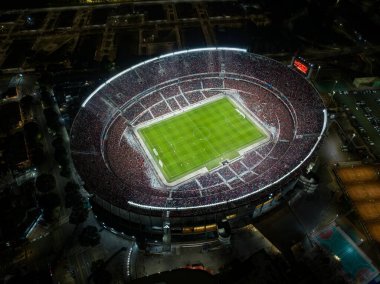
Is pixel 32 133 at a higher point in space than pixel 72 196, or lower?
higher

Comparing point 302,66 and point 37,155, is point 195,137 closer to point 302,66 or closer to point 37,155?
point 302,66

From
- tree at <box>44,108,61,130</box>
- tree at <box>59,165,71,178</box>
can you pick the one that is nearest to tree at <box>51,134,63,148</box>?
tree at <box>44,108,61,130</box>

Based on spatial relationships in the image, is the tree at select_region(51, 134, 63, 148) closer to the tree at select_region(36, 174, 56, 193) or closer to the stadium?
the stadium

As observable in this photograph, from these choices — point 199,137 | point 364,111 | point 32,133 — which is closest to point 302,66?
point 364,111

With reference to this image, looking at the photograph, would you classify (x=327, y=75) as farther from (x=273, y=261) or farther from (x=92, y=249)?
(x=92, y=249)

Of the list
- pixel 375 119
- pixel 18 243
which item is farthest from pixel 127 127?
pixel 375 119

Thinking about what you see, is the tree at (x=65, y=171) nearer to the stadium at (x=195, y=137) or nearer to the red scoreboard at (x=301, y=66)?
the stadium at (x=195, y=137)

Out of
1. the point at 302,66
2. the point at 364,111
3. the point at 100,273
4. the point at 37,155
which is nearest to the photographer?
the point at 100,273
